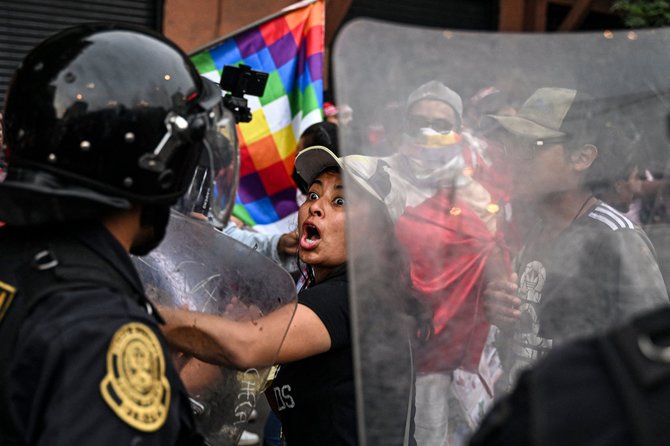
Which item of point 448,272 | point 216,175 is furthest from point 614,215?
point 216,175

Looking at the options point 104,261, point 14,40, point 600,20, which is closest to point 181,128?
point 104,261

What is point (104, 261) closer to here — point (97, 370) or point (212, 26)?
point (97, 370)

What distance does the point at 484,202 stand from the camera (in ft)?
6.63

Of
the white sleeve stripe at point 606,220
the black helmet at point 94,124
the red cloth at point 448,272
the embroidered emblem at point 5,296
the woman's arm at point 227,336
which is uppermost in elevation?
the black helmet at point 94,124

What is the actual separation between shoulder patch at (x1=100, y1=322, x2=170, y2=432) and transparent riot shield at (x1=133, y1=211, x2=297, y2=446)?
0.57 metres

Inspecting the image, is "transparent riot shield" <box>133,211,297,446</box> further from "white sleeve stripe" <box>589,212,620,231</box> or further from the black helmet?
"white sleeve stripe" <box>589,212,620,231</box>

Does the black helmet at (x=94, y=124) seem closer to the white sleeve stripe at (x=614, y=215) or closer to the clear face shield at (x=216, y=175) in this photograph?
the clear face shield at (x=216, y=175)

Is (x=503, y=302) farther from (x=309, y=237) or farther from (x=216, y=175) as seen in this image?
(x=309, y=237)

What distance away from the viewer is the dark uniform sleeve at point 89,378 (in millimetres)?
1617

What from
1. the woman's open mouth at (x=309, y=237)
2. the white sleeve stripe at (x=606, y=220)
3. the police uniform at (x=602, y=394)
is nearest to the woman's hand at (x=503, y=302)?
the white sleeve stripe at (x=606, y=220)

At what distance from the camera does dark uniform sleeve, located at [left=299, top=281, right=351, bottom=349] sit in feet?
8.46

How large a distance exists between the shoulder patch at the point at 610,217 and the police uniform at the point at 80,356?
1084mm

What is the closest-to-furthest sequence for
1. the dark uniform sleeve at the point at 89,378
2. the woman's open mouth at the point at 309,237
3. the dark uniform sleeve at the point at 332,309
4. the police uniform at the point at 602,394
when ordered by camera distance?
the police uniform at the point at 602,394
the dark uniform sleeve at the point at 89,378
the dark uniform sleeve at the point at 332,309
the woman's open mouth at the point at 309,237

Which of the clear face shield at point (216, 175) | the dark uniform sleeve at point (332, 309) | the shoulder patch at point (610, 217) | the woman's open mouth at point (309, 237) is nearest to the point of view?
the clear face shield at point (216, 175)
